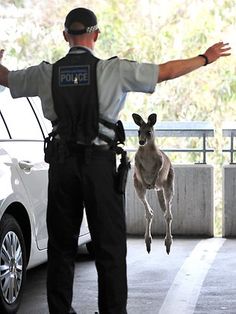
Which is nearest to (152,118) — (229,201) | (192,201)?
(192,201)

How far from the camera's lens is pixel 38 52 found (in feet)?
48.9

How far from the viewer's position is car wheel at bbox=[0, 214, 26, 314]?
5.69 meters

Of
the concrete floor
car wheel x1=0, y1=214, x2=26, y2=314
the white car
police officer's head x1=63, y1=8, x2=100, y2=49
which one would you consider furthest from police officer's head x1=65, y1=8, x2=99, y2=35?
the concrete floor

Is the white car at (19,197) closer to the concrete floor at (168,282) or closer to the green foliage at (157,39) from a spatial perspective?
the concrete floor at (168,282)

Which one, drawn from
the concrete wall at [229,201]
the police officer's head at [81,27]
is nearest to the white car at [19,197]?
the police officer's head at [81,27]

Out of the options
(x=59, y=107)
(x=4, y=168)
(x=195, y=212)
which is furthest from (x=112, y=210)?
(x=195, y=212)

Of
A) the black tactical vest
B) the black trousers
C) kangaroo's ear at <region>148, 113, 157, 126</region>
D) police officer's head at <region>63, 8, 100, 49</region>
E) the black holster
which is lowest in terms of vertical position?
the black trousers

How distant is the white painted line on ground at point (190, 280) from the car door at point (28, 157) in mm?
1239

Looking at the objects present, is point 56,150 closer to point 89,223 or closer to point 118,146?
point 118,146

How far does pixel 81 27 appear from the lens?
4.69m

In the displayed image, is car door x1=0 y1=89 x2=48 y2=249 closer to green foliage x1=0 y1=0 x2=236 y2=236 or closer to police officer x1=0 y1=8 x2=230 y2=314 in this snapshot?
police officer x1=0 y1=8 x2=230 y2=314

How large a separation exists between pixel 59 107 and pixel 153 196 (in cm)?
600

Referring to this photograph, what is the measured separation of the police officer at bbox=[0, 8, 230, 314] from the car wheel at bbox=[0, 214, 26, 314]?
891mm

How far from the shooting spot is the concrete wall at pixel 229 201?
10.4 m
